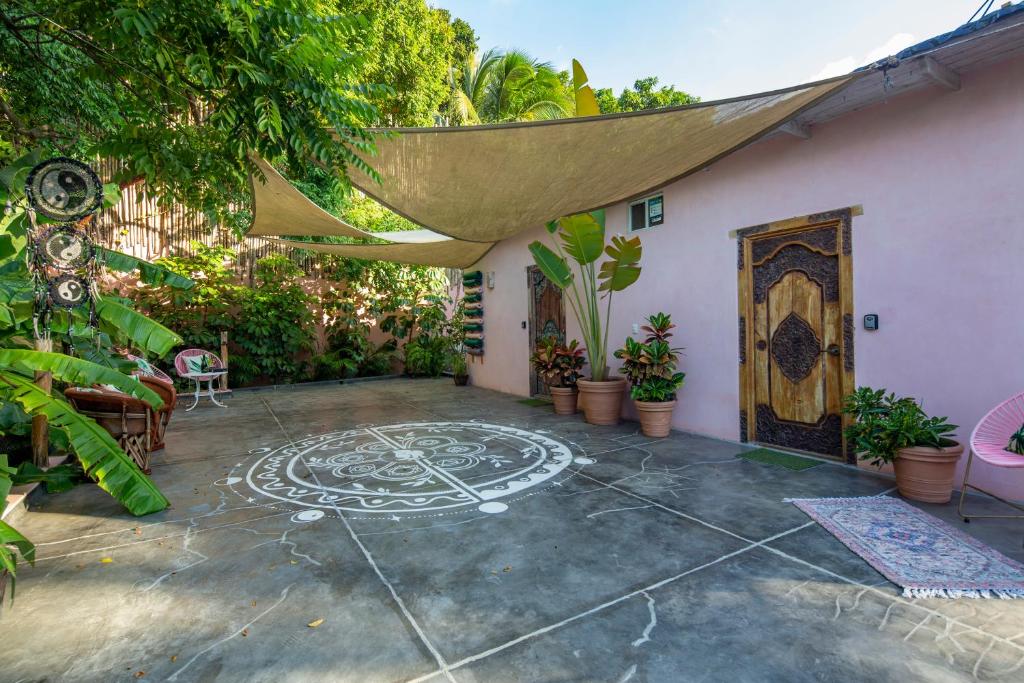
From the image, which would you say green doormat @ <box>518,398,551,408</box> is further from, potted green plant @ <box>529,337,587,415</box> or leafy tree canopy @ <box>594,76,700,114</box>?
leafy tree canopy @ <box>594,76,700,114</box>

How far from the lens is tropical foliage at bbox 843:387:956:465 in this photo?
2.79 m

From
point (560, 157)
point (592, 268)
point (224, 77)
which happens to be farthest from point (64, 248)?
point (592, 268)

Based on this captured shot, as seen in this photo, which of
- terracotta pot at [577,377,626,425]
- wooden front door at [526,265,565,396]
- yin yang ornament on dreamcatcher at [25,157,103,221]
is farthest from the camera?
wooden front door at [526,265,565,396]

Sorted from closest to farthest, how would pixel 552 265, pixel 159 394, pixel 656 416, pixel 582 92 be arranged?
pixel 159 394
pixel 582 92
pixel 656 416
pixel 552 265

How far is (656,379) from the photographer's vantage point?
182 inches

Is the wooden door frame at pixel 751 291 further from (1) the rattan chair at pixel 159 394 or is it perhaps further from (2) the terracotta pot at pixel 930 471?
(1) the rattan chair at pixel 159 394

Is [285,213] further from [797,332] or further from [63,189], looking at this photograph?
[797,332]

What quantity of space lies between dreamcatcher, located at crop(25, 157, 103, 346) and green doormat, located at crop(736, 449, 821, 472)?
452cm

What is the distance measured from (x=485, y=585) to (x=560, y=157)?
2.75 m

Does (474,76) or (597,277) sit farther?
(474,76)

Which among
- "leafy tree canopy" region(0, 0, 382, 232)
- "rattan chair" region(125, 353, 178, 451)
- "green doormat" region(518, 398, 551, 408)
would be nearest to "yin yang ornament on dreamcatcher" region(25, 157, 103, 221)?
"leafy tree canopy" region(0, 0, 382, 232)

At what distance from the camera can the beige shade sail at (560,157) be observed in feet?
9.18

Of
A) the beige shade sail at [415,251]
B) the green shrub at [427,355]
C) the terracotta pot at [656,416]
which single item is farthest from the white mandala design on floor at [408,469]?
the green shrub at [427,355]

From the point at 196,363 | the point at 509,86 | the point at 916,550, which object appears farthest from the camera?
the point at 509,86
